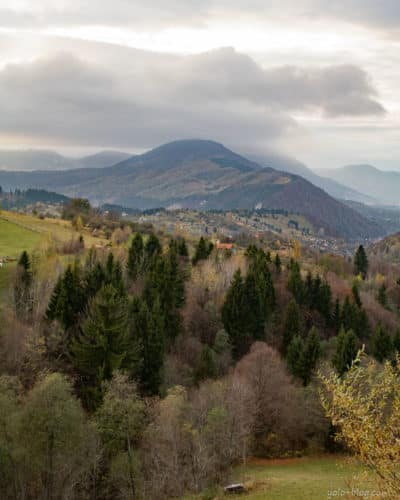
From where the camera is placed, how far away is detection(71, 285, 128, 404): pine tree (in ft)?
153

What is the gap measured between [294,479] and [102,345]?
21055mm

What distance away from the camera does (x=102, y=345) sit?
4659cm

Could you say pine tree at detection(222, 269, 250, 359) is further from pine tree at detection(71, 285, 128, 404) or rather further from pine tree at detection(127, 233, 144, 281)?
pine tree at detection(71, 285, 128, 404)

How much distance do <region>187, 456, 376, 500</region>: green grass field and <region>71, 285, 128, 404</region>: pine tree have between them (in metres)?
15.4

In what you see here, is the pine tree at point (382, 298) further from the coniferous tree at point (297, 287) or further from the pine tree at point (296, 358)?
the pine tree at point (296, 358)

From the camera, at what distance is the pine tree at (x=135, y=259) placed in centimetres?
8322

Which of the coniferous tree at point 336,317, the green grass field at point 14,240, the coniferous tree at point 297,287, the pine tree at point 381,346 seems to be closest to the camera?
the pine tree at point 381,346

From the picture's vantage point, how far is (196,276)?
268ft

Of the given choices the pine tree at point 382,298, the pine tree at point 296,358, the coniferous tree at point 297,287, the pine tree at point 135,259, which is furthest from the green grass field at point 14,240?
the pine tree at point 382,298

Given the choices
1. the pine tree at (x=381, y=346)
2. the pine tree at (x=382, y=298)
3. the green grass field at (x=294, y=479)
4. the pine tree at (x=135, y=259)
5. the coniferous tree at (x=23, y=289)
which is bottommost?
the green grass field at (x=294, y=479)

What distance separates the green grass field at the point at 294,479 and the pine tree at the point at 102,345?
1539cm

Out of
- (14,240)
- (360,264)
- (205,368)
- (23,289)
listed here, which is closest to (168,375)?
(205,368)

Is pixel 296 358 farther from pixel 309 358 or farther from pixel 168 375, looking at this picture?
pixel 168 375

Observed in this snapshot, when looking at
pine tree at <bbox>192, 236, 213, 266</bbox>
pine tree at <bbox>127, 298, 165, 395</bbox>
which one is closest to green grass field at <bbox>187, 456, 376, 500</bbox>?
pine tree at <bbox>127, 298, 165, 395</bbox>
